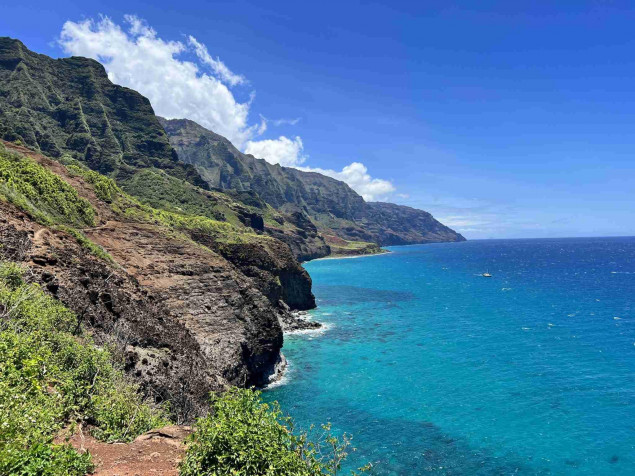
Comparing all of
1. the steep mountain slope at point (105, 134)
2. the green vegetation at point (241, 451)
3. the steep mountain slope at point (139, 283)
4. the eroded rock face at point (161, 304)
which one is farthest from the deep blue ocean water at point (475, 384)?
the steep mountain slope at point (105, 134)

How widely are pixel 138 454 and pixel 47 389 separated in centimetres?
601

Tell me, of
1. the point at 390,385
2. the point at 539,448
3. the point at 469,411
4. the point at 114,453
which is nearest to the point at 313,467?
the point at 114,453

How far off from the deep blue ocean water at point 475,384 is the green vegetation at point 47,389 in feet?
77.2

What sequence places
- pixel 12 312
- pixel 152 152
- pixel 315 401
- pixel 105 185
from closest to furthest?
pixel 12 312
pixel 315 401
pixel 105 185
pixel 152 152

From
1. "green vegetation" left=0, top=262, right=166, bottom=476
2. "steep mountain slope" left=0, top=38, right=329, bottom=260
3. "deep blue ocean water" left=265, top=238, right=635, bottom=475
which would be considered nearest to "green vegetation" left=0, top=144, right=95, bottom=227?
"green vegetation" left=0, top=262, right=166, bottom=476

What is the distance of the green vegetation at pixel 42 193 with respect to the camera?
125 ft

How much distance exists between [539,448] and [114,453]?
1506 inches

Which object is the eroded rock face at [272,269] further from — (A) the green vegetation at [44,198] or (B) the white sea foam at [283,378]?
(A) the green vegetation at [44,198]

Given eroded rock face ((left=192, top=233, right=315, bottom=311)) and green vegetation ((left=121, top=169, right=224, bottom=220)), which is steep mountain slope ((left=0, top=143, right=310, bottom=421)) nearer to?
eroded rock face ((left=192, top=233, right=315, bottom=311))

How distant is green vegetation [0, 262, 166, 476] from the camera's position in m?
10.8

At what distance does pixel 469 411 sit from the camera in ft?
136

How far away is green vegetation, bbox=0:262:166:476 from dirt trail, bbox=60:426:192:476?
0.96m

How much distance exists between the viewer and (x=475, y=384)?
48.4 meters

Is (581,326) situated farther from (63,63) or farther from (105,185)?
(63,63)
